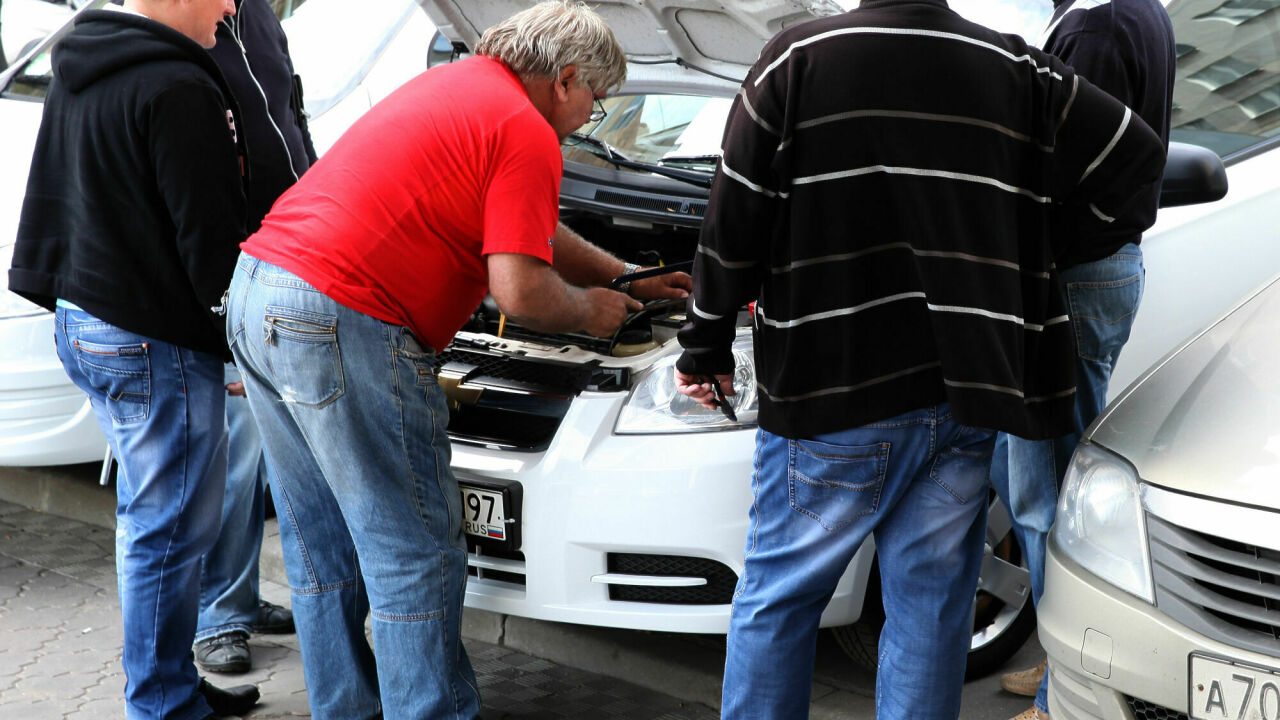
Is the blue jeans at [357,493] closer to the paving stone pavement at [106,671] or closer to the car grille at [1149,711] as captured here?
the paving stone pavement at [106,671]

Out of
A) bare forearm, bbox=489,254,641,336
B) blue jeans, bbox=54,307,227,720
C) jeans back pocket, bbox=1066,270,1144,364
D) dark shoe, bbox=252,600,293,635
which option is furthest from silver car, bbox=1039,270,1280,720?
dark shoe, bbox=252,600,293,635

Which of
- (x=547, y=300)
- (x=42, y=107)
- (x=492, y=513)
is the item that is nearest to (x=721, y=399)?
(x=547, y=300)

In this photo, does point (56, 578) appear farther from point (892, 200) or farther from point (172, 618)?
point (892, 200)

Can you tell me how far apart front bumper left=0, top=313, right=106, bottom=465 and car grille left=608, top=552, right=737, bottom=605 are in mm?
2069

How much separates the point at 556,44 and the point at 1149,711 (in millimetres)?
1627

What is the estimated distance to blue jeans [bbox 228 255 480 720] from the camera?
2.39m

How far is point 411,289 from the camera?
2.44 m

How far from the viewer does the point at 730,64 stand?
3645mm

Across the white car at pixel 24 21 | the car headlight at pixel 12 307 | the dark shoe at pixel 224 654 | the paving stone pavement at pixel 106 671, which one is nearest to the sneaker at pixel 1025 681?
the paving stone pavement at pixel 106 671

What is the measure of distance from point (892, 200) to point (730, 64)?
5.93 ft

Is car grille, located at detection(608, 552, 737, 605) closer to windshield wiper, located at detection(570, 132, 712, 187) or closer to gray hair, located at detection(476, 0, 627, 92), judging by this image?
gray hair, located at detection(476, 0, 627, 92)

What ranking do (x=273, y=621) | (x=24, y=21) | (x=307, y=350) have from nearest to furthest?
1. (x=307, y=350)
2. (x=273, y=621)
3. (x=24, y=21)

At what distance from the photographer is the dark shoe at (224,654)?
3.28m

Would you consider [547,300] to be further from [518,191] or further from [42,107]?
[42,107]
